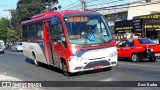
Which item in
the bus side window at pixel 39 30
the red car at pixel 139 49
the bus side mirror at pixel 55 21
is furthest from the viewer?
the red car at pixel 139 49

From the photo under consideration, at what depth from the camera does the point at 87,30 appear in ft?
44.8

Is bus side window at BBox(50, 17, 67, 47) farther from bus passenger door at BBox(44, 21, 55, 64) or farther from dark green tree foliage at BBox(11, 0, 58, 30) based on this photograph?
dark green tree foliage at BBox(11, 0, 58, 30)

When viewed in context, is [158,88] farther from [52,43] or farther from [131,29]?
[131,29]

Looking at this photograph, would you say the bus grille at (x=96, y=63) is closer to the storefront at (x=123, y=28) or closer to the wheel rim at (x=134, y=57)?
the wheel rim at (x=134, y=57)

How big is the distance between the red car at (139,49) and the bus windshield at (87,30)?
21.8 feet

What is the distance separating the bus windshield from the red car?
663 cm

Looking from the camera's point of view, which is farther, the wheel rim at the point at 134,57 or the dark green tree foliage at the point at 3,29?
the dark green tree foliage at the point at 3,29

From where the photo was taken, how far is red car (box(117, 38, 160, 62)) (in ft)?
65.0

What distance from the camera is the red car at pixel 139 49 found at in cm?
1981

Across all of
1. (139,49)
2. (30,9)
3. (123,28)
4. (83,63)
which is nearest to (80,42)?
(83,63)

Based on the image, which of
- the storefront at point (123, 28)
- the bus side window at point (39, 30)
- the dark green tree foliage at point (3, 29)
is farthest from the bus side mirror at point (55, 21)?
the dark green tree foliage at point (3, 29)

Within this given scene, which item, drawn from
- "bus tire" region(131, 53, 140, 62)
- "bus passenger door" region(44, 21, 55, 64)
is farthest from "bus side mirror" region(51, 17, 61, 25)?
"bus tire" region(131, 53, 140, 62)

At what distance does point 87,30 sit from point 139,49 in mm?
7524

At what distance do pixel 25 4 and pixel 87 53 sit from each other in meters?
62.5
